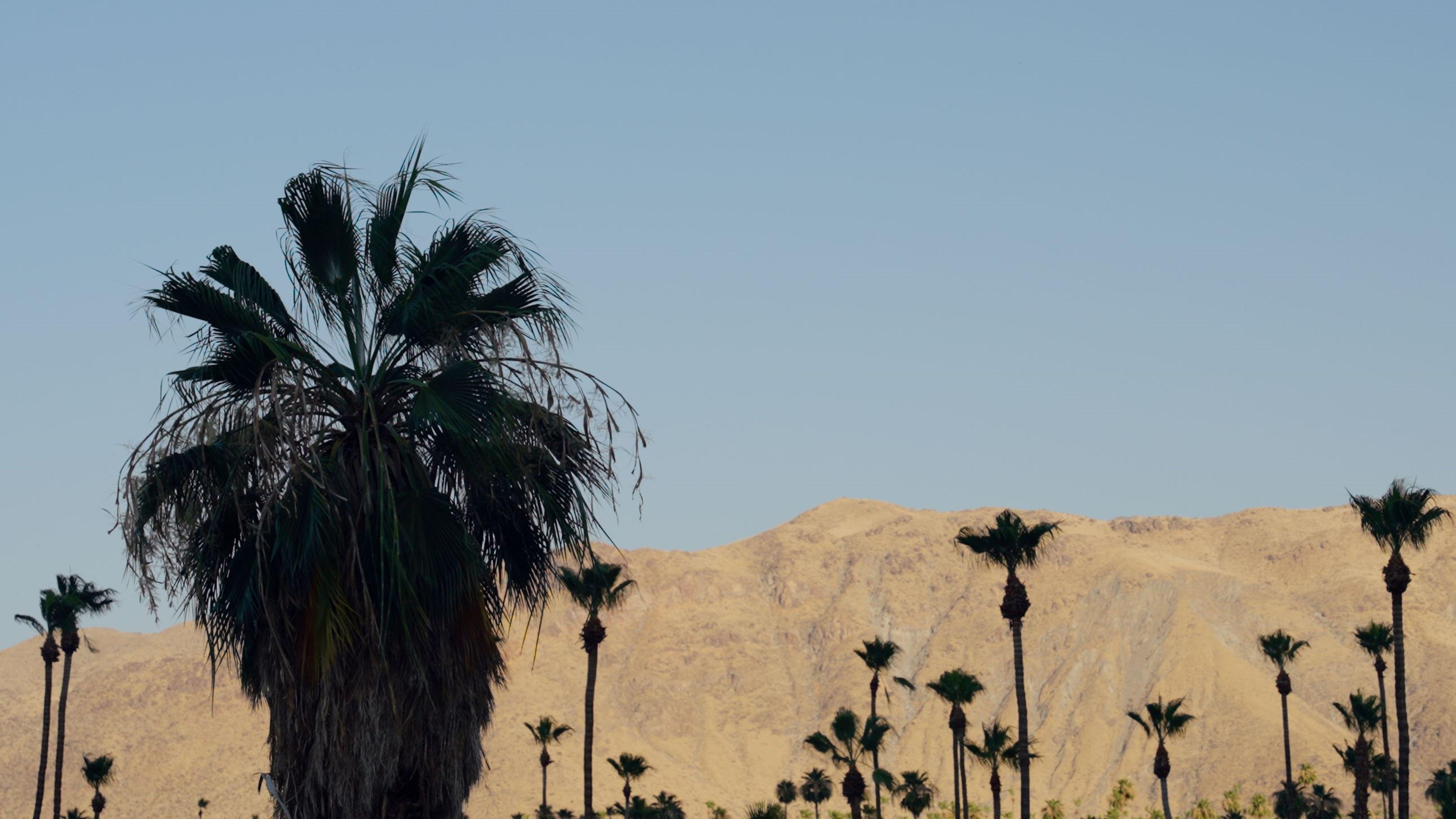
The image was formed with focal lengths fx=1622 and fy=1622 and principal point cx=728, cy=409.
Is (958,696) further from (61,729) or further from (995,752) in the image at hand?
(61,729)

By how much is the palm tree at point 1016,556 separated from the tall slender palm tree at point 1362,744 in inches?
719

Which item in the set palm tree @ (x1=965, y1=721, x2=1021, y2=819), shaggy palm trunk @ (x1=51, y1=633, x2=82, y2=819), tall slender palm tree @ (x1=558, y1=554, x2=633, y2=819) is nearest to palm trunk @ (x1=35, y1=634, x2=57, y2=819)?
shaggy palm trunk @ (x1=51, y1=633, x2=82, y2=819)

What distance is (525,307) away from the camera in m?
12.1

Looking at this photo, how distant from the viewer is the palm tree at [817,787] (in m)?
98.2

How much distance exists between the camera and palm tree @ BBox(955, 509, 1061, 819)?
44.9 metres

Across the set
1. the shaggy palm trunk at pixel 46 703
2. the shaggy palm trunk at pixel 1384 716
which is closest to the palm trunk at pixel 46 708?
the shaggy palm trunk at pixel 46 703

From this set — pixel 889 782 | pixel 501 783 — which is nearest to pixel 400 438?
pixel 889 782

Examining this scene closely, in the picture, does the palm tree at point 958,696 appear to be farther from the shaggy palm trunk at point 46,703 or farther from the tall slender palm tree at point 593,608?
the shaggy palm trunk at point 46,703

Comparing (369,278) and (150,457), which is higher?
(369,278)

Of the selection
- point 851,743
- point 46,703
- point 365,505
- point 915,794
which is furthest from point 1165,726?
point 365,505

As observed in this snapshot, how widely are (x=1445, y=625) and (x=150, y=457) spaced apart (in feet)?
679

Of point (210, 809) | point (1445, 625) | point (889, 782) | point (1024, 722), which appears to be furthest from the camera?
point (1445, 625)

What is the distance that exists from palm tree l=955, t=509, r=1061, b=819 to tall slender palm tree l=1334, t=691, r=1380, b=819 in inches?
719

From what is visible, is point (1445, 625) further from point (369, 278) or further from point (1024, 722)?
point (369, 278)
